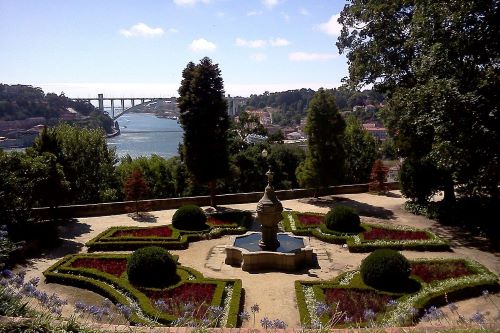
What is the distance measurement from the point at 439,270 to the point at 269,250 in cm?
562

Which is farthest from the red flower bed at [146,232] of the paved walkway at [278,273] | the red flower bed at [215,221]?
the red flower bed at [215,221]

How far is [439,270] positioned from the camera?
1407cm

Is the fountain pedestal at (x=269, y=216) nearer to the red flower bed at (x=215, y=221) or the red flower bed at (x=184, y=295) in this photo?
the red flower bed at (x=184, y=295)

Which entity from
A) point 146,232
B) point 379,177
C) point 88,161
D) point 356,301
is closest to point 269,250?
point 356,301

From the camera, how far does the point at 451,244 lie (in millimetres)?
17812

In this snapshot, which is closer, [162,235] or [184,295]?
[184,295]

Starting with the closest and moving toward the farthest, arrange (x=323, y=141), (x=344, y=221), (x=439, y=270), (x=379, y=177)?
1. (x=439, y=270)
2. (x=344, y=221)
3. (x=323, y=141)
4. (x=379, y=177)

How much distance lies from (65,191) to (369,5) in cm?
1682

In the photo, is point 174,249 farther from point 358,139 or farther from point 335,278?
point 358,139

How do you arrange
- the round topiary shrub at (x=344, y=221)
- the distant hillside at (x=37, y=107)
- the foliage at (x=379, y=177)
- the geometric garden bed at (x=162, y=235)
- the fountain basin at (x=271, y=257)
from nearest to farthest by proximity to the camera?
the fountain basin at (x=271, y=257) < the geometric garden bed at (x=162, y=235) < the round topiary shrub at (x=344, y=221) < the foliage at (x=379, y=177) < the distant hillside at (x=37, y=107)

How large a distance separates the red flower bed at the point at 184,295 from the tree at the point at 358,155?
2724cm

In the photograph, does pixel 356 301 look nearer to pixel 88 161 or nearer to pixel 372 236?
pixel 372 236

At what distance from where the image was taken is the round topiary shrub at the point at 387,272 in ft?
41.2

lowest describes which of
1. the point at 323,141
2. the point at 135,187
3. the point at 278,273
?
the point at 278,273
